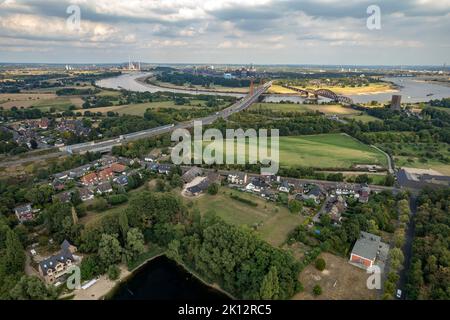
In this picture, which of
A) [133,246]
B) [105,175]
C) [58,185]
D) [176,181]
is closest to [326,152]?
[176,181]

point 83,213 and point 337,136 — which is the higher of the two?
point 337,136

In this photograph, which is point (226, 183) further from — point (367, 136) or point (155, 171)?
point (367, 136)

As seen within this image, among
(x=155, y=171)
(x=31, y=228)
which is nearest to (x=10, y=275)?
(x=31, y=228)

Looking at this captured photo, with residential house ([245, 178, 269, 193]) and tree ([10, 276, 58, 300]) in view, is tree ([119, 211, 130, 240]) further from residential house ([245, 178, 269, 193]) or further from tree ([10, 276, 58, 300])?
residential house ([245, 178, 269, 193])

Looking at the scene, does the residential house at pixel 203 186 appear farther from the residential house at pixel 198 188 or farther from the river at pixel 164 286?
the river at pixel 164 286

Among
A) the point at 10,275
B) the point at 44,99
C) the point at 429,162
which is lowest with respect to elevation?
the point at 10,275

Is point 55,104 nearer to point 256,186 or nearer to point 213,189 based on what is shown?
point 213,189

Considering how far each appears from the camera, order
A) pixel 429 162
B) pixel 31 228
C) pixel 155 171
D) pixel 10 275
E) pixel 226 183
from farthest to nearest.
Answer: pixel 429 162, pixel 155 171, pixel 226 183, pixel 31 228, pixel 10 275
